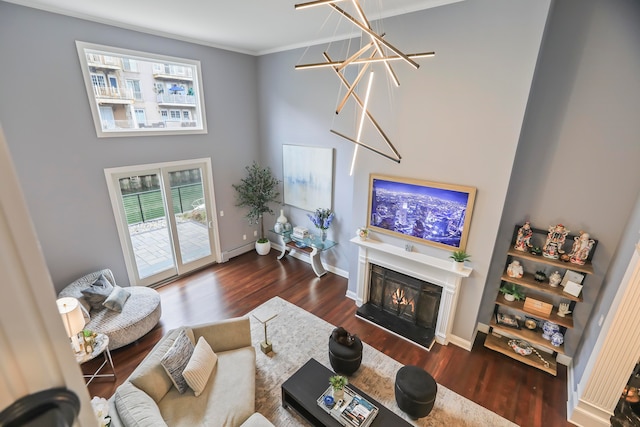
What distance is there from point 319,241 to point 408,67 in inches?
136

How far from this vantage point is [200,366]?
293 centimetres

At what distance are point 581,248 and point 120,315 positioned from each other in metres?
5.85

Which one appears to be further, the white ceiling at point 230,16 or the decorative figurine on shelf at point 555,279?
the decorative figurine on shelf at point 555,279

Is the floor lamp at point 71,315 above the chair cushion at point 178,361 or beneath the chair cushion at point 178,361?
above

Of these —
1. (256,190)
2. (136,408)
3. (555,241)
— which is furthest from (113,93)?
(555,241)

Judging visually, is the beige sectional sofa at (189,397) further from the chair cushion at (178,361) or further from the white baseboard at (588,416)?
the white baseboard at (588,416)

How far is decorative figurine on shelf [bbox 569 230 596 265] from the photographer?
329 centimetres

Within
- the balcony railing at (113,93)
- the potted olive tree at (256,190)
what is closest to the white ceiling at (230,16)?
the balcony railing at (113,93)

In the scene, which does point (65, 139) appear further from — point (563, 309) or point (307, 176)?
point (563, 309)

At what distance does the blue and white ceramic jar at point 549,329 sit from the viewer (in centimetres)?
374

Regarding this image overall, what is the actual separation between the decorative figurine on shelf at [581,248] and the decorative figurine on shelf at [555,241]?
0.11 metres

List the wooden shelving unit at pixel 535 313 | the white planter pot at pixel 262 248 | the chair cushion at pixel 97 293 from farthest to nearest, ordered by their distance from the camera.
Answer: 1. the white planter pot at pixel 262 248
2. the chair cushion at pixel 97 293
3. the wooden shelving unit at pixel 535 313

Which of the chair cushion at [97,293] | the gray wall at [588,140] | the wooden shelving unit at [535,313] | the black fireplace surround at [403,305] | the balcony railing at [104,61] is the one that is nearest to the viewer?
the gray wall at [588,140]

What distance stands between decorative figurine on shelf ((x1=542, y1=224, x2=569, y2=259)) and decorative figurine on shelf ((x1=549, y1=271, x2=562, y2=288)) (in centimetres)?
24
